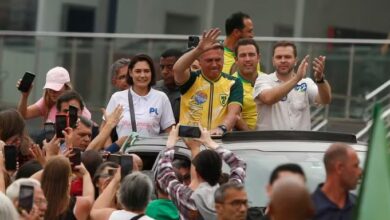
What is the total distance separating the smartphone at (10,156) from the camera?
13.5 m

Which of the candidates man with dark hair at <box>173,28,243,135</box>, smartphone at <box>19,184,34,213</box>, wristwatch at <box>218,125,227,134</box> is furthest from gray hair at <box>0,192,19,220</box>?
man with dark hair at <box>173,28,243,135</box>

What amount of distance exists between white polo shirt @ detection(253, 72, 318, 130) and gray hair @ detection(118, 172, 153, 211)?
3.90 m

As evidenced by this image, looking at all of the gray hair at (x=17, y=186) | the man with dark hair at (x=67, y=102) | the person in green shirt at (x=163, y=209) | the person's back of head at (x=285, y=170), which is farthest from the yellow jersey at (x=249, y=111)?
the person's back of head at (x=285, y=170)

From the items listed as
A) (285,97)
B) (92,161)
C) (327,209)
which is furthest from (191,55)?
(327,209)

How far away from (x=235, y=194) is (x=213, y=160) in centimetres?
85

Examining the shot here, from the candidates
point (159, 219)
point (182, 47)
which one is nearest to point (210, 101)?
point (159, 219)

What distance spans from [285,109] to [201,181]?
3.33 meters

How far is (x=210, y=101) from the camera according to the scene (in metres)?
15.3

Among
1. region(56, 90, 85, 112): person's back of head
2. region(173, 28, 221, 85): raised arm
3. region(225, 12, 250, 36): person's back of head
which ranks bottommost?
region(56, 90, 85, 112): person's back of head

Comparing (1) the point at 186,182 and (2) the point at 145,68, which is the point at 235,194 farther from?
(2) the point at 145,68

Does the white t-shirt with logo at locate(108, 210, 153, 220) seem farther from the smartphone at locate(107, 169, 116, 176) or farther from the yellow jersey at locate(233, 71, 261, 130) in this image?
the yellow jersey at locate(233, 71, 261, 130)

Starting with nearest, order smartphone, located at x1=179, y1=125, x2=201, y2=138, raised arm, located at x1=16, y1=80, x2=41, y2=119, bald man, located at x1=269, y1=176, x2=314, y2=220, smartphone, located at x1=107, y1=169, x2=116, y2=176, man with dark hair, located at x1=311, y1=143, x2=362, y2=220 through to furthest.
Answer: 1. bald man, located at x1=269, y1=176, x2=314, y2=220
2. man with dark hair, located at x1=311, y1=143, x2=362, y2=220
3. smartphone, located at x1=179, y1=125, x2=201, y2=138
4. smartphone, located at x1=107, y1=169, x2=116, y2=176
5. raised arm, located at x1=16, y1=80, x2=41, y2=119

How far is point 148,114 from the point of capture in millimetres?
15781

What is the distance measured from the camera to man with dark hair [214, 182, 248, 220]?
37.8 feet
